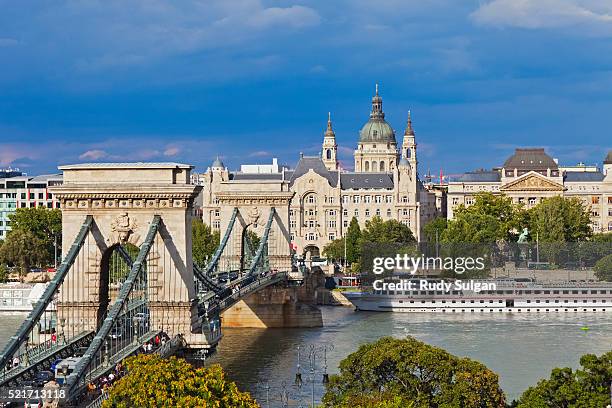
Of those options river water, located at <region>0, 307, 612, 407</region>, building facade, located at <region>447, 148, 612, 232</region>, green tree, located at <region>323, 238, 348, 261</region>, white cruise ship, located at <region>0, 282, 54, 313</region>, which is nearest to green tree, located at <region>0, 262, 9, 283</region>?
white cruise ship, located at <region>0, 282, 54, 313</region>

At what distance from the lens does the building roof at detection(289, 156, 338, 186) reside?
129 m

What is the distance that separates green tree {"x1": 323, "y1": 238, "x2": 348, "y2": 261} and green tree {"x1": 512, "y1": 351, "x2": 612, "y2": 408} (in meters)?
79.0

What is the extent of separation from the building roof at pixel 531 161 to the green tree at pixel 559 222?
81.0 feet

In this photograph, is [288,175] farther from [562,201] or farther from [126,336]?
[126,336]

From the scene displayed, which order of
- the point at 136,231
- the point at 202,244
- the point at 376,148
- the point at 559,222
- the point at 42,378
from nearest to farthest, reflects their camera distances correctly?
the point at 42,378 → the point at 136,231 → the point at 202,244 → the point at 559,222 → the point at 376,148

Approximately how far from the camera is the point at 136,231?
39.7 meters

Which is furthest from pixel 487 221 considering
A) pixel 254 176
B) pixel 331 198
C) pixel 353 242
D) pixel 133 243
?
pixel 133 243

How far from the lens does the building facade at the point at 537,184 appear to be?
139000 mm

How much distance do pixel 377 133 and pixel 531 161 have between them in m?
19.5

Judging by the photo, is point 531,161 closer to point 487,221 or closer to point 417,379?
point 487,221

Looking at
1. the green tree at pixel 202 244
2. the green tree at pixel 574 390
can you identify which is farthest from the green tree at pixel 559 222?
the green tree at pixel 574 390

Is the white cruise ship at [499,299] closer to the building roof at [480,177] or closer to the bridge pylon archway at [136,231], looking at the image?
the bridge pylon archway at [136,231]

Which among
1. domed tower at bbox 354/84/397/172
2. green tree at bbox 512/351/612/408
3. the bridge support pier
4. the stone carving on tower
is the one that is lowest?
green tree at bbox 512/351/612/408

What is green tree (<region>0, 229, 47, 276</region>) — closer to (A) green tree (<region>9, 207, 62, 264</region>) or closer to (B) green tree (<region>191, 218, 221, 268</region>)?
(A) green tree (<region>9, 207, 62, 264</region>)
